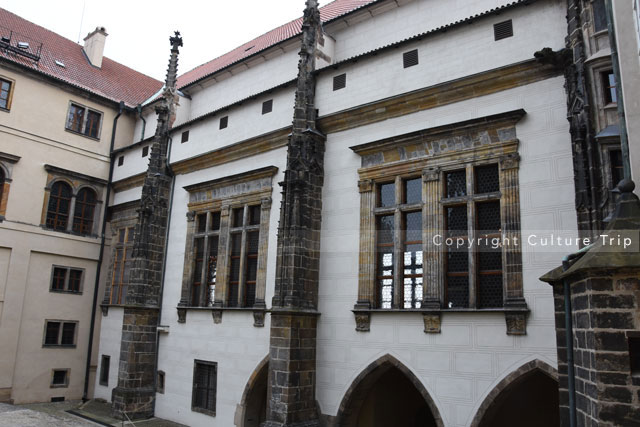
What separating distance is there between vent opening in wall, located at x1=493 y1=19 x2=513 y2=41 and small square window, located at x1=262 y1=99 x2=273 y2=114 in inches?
245

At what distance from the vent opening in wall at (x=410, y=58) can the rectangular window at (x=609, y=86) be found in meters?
4.13

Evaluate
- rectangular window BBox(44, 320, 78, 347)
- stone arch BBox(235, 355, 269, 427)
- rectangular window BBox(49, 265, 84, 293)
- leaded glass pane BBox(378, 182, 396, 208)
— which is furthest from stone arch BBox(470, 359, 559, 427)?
rectangular window BBox(49, 265, 84, 293)

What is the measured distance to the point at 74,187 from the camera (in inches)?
774

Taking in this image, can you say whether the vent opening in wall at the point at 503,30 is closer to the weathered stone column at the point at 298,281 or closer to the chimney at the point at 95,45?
the weathered stone column at the point at 298,281

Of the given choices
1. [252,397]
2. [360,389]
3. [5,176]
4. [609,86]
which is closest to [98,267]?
[5,176]

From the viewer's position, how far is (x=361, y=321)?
11516mm

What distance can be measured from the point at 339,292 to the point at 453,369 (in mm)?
3089

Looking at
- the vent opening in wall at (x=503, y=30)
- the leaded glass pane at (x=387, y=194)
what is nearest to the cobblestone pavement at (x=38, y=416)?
the leaded glass pane at (x=387, y=194)

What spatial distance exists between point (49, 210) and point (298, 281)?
37.7 ft

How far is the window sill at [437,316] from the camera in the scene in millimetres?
9430


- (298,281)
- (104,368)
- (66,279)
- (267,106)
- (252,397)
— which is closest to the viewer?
(298,281)

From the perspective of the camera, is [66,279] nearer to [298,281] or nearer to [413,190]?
[298,281]

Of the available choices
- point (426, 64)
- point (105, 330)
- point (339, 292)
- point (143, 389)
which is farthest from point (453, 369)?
point (105, 330)

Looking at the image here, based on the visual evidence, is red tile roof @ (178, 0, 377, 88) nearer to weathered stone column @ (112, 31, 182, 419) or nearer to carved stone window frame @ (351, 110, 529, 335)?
weathered stone column @ (112, 31, 182, 419)
